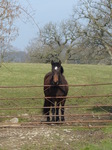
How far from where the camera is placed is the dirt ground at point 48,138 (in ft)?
20.7

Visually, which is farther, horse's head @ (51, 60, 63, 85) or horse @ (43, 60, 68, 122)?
horse @ (43, 60, 68, 122)

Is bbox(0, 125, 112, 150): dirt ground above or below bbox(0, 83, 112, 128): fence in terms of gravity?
above

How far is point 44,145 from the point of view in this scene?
638 centimetres

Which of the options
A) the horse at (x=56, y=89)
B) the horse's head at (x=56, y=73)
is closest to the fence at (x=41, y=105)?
the horse at (x=56, y=89)

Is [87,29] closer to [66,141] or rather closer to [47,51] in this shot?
[66,141]

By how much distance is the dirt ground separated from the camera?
6.31m

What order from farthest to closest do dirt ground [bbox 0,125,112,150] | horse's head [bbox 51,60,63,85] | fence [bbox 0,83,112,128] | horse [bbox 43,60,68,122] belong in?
fence [bbox 0,83,112,128], horse [bbox 43,60,68,122], horse's head [bbox 51,60,63,85], dirt ground [bbox 0,125,112,150]

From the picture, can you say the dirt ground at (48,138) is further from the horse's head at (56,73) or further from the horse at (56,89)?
the horse's head at (56,73)

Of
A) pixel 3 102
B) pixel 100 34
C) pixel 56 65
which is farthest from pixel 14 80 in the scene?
pixel 56 65

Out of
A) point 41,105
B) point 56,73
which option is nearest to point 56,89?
point 56,73

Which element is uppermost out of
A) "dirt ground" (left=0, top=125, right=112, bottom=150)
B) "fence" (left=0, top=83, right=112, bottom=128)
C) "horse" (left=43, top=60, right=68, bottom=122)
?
"horse" (left=43, top=60, right=68, bottom=122)

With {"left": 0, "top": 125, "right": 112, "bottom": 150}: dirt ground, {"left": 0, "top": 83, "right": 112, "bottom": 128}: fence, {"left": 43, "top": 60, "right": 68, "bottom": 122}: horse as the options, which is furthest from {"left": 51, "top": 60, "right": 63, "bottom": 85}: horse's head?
{"left": 0, "top": 125, "right": 112, "bottom": 150}: dirt ground

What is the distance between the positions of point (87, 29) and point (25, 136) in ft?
32.8

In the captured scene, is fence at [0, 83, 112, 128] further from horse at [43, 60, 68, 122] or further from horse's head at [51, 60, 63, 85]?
horse's head at [51, 60, 63, 85]
